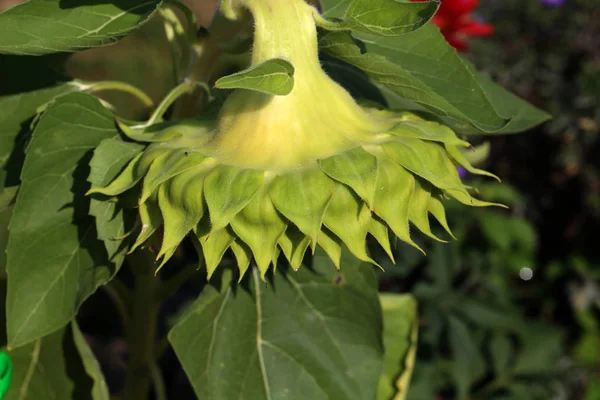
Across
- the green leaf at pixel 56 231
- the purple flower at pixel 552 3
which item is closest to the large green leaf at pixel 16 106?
the green leaf at pixel 56 231

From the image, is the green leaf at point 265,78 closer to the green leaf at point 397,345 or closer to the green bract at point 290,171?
the green bract at point 290,171

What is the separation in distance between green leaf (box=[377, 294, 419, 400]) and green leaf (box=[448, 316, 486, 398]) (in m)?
0.33

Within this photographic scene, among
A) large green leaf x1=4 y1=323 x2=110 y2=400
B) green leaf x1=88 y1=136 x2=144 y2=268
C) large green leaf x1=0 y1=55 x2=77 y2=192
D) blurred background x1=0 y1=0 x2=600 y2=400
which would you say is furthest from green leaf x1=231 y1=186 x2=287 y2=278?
blurred background x1=0 y1=0 x2=600 y2=400

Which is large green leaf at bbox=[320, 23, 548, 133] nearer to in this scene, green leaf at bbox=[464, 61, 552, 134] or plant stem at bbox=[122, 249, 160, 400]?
green leaf at bbox=[464, 61, 552, 134]

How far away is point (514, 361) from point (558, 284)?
52 cm

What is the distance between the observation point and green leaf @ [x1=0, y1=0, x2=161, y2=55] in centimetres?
68

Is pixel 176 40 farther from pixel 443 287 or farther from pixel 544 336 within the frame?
pixel 544 336

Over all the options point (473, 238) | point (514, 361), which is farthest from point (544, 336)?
point (473, 238)

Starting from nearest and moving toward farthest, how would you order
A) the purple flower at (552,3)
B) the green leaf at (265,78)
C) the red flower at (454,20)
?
the green leaf at (265,78) → the red flower at (454,20) → the purple flower at (552,3)

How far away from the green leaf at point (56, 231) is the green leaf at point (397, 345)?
59cm

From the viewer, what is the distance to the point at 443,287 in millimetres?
1630

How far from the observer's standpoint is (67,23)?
70 centimetres

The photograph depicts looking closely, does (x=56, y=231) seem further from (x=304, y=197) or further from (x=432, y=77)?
(x=432, y=77)

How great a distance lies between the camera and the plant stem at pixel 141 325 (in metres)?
0.94
